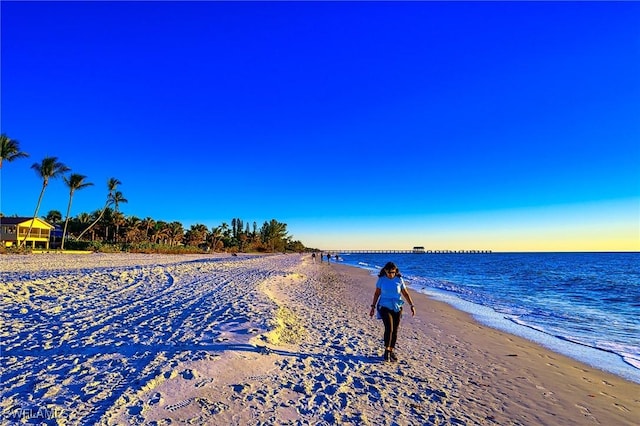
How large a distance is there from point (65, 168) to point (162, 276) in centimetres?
3435

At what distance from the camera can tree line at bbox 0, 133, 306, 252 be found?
43469 mm

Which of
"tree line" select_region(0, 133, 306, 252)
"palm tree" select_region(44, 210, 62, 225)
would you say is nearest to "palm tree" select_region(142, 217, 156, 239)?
"tree line" select_region(0, 133, 306, 252)

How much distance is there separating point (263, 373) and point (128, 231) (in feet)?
236

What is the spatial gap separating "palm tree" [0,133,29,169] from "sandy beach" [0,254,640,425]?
3345cm

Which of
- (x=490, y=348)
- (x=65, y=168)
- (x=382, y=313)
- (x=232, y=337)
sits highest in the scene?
(x=65, y=168)

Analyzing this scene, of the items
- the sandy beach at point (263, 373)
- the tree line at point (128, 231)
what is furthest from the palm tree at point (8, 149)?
the sandy beach at point (263, 373)

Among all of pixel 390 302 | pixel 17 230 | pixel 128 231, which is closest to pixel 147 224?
pixel 128 231

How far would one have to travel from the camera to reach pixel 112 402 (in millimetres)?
4234

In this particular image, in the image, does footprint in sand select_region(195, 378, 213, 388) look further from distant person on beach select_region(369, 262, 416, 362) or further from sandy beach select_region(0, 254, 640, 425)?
distant person on beach select_region(369, 262, 416, 362)

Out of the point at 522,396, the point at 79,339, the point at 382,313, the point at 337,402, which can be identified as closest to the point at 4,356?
the point at 79,339

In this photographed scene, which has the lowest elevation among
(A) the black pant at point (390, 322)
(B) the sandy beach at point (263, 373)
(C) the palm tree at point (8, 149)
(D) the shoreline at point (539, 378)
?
(D) the shoreline at point (539, 378)

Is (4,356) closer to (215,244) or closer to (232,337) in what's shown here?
(232,337)

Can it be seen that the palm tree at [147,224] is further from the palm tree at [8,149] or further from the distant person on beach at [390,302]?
the distant person on beach at [390,302]

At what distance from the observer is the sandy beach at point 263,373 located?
434 centimetres
